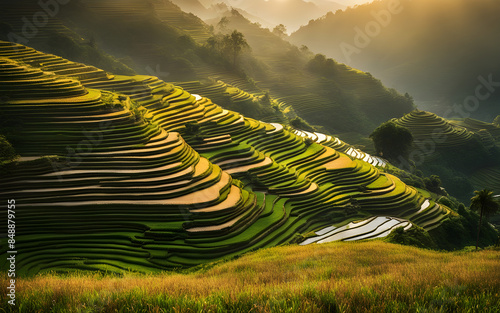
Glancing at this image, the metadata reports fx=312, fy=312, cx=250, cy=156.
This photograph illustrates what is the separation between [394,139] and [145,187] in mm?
37868

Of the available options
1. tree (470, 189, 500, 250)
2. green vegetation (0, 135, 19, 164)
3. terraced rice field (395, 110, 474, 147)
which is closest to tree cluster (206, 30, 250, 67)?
terraced rice field (395, 110, 474, 147)

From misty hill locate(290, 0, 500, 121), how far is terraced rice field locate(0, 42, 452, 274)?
91.7 metres

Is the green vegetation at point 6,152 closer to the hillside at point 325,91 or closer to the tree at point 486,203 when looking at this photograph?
the tree at point 486,203

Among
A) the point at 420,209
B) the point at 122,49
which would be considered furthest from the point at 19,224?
the point at 122,49

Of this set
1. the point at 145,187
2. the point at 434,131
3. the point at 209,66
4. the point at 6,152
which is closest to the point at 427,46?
the point at 434,131

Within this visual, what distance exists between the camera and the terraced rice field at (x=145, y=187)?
15039mm

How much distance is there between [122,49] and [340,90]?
49.2 m

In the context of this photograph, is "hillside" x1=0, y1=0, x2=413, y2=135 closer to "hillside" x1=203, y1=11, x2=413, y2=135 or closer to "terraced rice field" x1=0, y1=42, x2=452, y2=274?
"hillside" x1=203, y1=11, x2=413, y2=135

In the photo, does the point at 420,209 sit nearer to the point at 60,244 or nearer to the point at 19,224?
the point at 60,244

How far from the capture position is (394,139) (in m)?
44.5

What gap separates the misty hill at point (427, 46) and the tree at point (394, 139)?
6663 cm

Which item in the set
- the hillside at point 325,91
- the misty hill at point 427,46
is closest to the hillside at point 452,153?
the hillside at point 325,91

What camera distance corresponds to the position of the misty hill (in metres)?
111

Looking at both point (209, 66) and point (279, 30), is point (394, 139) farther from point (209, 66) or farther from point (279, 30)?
point (279, 30)
